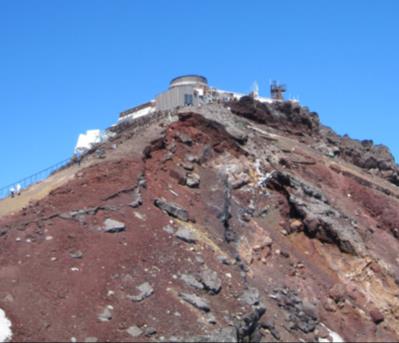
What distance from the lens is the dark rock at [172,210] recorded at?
35875 millimetres

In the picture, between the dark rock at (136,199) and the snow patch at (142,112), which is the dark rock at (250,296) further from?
the snow patch at (142,112)

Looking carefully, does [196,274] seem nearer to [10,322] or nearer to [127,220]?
[127,220]

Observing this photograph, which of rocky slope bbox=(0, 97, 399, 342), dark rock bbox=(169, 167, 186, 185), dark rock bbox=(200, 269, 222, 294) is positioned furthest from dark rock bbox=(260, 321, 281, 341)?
dark rock bbox=(169, 167, 186, 185)

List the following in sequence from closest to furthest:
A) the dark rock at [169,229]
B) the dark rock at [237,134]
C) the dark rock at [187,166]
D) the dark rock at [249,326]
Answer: the dark rock at [249,326]
the dark rock at [169,229]
the dark rock at [187,166]
the dark rock at [237,134]

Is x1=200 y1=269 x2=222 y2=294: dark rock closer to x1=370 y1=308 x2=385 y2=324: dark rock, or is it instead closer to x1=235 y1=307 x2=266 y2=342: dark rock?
x1=235 y1=307 x2=266 y2=342: dark rock

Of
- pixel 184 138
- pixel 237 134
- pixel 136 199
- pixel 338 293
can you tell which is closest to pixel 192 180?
pixel 184 138

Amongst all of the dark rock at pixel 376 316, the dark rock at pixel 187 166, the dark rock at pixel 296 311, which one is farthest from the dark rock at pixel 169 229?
the dark rock at pixel 376 316

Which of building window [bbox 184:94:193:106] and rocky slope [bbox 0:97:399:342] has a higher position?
building window [bbox 184:94:193:106]

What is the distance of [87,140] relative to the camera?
56.1 metres

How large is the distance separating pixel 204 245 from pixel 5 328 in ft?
38.0

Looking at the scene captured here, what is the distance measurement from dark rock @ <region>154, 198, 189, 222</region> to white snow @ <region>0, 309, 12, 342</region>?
38.5 ft

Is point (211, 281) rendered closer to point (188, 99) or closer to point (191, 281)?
point (191, 281)

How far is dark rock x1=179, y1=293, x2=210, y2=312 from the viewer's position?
1157 inches

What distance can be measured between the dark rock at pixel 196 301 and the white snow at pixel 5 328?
719 centimetres
